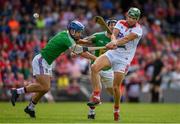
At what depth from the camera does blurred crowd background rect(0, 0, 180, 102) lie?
98.3 ft

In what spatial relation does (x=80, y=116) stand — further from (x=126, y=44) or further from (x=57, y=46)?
(x=126, y=44)

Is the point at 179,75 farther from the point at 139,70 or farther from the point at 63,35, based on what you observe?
the point at 63,35

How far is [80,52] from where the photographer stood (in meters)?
17.5

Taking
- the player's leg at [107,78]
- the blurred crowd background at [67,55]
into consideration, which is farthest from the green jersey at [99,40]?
the blurred crowd background at [67,55]

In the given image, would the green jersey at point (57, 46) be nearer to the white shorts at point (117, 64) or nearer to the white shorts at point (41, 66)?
the white shorts at point (41, 66)

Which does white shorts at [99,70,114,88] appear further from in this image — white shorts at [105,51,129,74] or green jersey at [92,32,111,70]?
white shorts at [105,51,129,74]

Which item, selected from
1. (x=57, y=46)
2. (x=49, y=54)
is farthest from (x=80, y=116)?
(x=57, y=46)

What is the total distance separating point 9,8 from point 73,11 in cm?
314

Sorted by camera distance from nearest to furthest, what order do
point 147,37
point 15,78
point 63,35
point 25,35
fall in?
point 63,35 < point 15,78 < point 25,35 < point 147,37

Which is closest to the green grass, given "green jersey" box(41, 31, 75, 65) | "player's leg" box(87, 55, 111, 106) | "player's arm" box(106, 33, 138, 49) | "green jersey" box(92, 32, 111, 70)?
"player's leg" box(87, 55, 111, 106)

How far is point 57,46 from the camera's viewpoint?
17.4 m

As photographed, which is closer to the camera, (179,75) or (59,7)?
(179,75)

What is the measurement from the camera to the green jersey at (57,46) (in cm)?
1727

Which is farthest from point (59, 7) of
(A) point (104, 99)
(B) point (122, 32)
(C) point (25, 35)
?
(B) point (122, 32)
